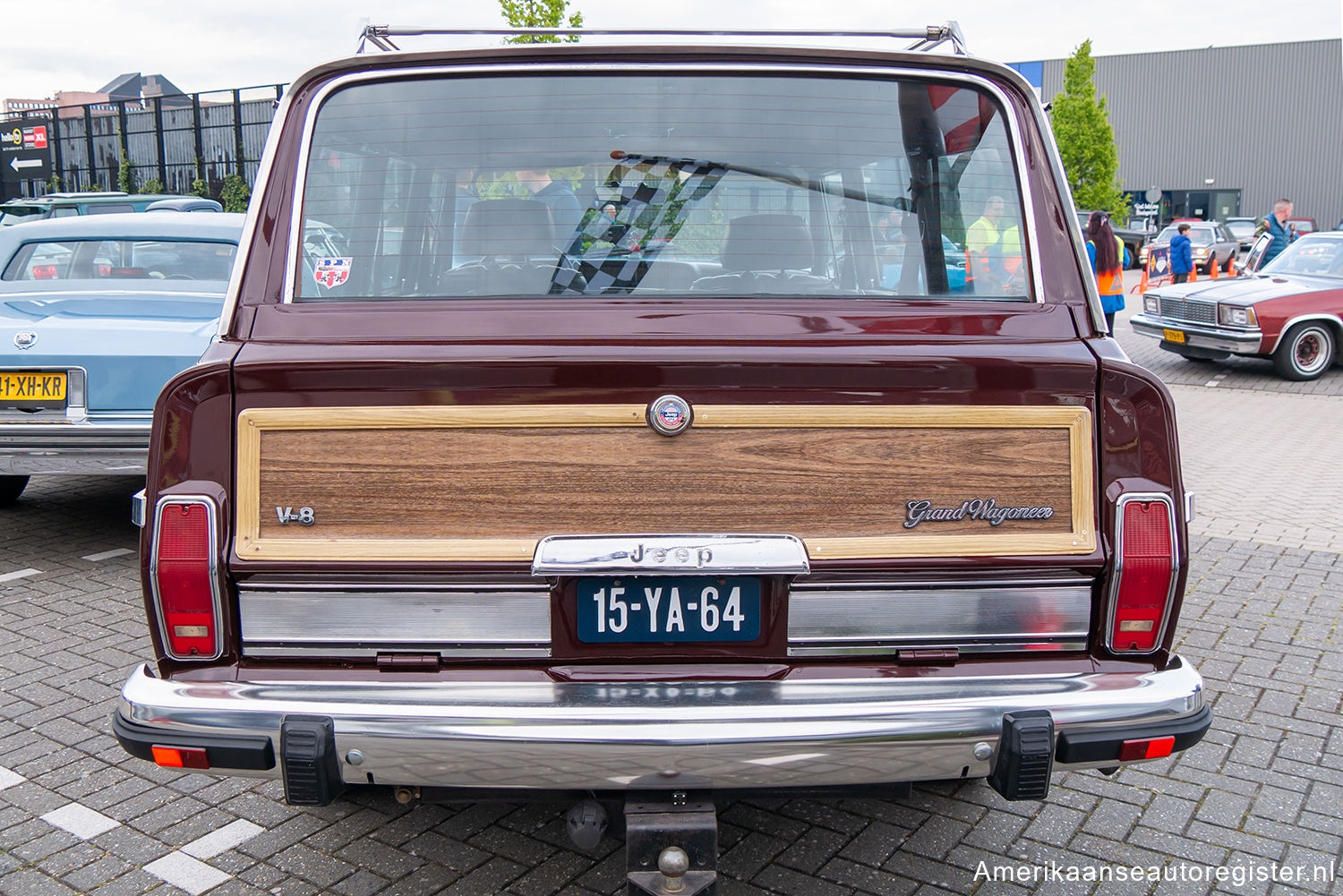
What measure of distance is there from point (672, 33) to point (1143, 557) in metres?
1.81

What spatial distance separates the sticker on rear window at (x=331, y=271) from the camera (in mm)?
2768

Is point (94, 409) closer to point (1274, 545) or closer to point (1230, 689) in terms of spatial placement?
point (1230, 689)

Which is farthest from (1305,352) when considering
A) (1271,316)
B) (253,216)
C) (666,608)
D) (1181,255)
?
(253,216)

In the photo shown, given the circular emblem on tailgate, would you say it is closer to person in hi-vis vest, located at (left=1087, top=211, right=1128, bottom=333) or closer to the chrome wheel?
person in hi-vis vest, located at (left=1087, top=211, right=1128, bottom=333)

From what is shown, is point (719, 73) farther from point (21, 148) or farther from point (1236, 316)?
point (21, 148)

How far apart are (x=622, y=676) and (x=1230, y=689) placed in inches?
116

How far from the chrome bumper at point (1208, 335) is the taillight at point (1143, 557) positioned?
11.4 m

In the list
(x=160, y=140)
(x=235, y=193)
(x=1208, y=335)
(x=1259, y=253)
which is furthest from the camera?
(x=160, y=140)

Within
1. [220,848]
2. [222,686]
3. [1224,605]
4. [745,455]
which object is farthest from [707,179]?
[1224,605]

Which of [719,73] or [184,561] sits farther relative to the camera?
[719,73]

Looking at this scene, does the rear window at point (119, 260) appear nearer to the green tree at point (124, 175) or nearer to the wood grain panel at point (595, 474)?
the wood grain panel at point (595, 474)

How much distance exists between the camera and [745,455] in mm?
2459

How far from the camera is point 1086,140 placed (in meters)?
35.2

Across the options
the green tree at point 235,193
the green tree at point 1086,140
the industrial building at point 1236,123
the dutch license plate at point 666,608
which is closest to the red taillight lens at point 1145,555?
the dutch license plate at point 666,608
